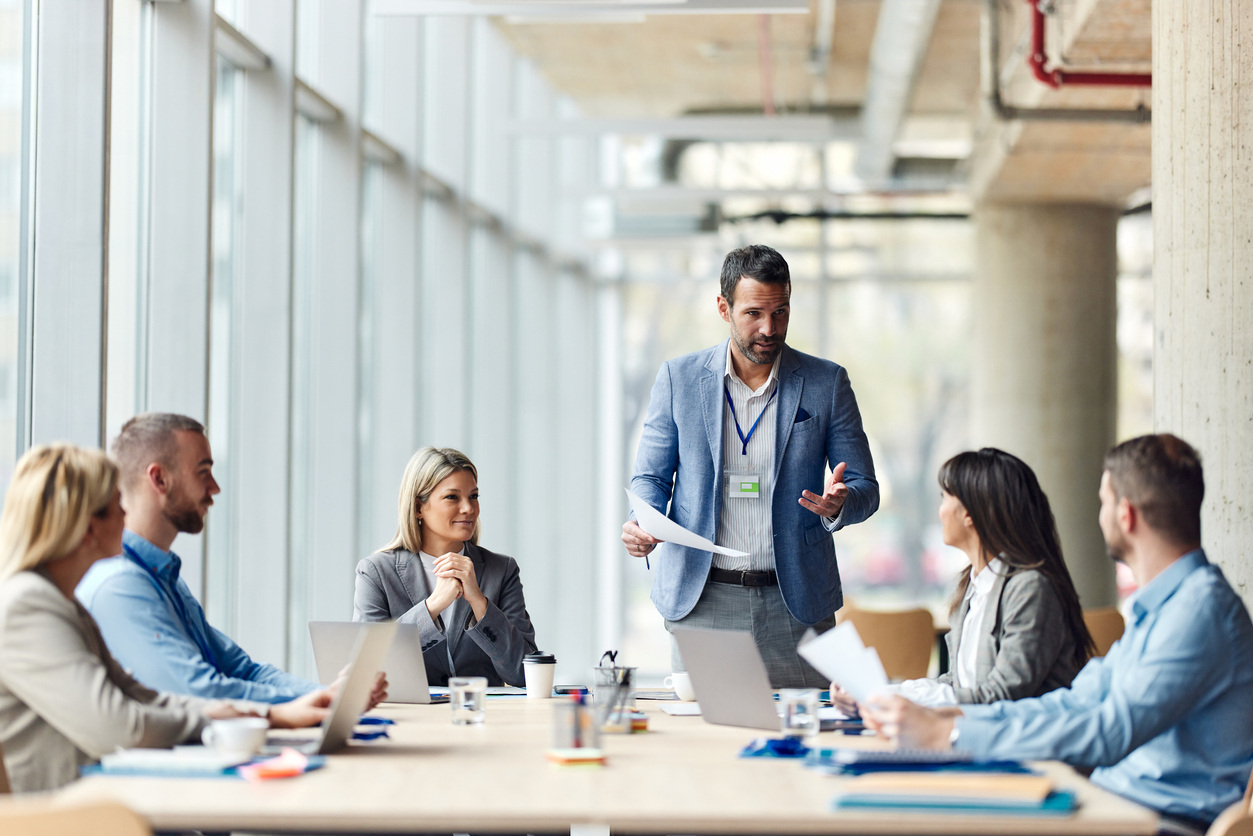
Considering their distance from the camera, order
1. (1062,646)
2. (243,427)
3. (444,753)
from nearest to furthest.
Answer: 1. (444,753)
2. (1062,646)
3. (243,427)

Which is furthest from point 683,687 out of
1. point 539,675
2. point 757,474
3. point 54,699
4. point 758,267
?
point 54,699

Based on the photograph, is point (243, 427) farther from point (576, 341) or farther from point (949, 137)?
point (949, 137)

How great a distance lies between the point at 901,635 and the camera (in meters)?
6.43

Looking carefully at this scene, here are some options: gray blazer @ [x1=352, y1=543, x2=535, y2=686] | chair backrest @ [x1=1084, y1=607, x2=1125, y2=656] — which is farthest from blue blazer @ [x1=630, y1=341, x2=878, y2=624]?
chair backrest @ [x1=1084, y1=607, x2=1125, y2=656]

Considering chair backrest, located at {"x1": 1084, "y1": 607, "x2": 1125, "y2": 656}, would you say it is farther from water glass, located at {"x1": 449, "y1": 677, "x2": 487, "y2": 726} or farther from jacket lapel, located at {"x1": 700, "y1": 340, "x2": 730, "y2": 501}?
water glass, located at {"x1": 449, "y1": 677, "x2": 487, "y2": 726}

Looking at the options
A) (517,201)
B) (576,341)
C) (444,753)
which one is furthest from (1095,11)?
(576,341)

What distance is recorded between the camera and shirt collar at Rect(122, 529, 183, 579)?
8.47 ft

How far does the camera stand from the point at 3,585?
2160 mm

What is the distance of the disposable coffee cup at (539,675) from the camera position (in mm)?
3027

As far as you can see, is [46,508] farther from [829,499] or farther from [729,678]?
[829,499]

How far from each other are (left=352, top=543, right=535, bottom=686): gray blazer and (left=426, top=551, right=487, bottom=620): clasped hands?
0.05 m

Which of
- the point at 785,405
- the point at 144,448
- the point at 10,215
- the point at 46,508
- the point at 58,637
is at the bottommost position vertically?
the point at 58,637

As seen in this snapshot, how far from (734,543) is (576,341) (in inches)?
313

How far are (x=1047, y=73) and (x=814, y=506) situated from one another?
3.42 meters
